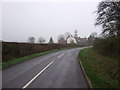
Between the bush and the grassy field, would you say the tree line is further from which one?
the grassy field

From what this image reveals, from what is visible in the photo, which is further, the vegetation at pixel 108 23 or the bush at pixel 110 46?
the vegetation at pixel 108 23

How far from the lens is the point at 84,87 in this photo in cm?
641

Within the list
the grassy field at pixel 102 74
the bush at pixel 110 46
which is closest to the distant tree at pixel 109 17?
the bush at pixel 110 46

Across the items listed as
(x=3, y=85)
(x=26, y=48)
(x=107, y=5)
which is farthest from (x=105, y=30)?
(x=3, y=85)

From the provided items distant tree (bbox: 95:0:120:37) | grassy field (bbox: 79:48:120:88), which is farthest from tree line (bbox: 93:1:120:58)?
grassy field (bbox: 79:48:120:88)

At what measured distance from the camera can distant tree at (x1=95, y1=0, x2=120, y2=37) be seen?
63.3 feet

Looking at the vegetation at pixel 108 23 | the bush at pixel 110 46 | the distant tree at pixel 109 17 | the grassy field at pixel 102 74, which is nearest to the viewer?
the grassy field at pixel 102 74

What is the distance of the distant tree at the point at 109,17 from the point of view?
760 inches

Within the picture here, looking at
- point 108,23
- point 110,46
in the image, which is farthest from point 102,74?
point 108,23

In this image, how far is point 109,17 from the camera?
20.5m

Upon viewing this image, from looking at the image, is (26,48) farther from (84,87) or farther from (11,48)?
(84,87)

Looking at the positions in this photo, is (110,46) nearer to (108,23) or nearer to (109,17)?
(108,23)

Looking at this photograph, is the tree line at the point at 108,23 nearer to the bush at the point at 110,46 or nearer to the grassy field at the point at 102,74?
the bush at the point at 110,46

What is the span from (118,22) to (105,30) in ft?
8.46
